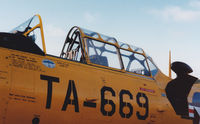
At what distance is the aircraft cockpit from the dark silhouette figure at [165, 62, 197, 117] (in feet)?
1.91

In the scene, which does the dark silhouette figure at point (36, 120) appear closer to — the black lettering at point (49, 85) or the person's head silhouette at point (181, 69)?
the black lettering at point (49, 85)

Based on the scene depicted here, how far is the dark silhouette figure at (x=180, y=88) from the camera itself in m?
6.05

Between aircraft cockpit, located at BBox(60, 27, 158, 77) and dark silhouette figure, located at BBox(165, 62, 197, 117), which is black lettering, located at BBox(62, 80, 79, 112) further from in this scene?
dark silhouette figure, located at BBox(165, 62, 197, 117)

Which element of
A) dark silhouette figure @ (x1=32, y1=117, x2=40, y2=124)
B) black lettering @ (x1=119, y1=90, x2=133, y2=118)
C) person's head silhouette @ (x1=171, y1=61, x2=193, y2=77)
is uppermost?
person's head silhouette @ (x1=171, y1=61, x2=193, y2=77)

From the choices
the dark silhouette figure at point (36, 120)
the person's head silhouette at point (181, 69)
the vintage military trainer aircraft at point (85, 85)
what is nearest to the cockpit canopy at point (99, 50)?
the vintage military trainer aircraft at point (85, 85)

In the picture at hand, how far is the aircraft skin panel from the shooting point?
153 inches

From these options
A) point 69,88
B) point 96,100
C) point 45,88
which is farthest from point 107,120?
point 45,88

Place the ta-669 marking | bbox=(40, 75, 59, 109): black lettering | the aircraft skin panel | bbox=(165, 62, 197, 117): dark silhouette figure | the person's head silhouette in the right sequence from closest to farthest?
1. the aircraft skin panel
2. bbox=(40, 75, 59, 109): black lettering
3. the ta-669 marking
4. bbox=(165, 62, 197, 117): dark silhouette figure
5. the person's head silhouette

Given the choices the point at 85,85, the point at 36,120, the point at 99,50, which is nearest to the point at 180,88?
the point at 99,50

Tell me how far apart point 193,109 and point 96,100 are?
2975 millimetres

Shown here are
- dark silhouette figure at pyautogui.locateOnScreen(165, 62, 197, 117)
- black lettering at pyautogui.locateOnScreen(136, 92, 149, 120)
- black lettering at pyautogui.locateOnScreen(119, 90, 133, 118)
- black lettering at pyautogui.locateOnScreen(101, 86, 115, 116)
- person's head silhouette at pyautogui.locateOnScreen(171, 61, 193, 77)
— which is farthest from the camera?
person's head silhouette at pyautogui.locateOnScreen(171, 61, 193, 77)

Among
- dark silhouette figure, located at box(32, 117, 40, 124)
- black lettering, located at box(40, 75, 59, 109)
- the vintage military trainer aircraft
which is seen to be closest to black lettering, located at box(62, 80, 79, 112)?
the vintage military trainer aircraft

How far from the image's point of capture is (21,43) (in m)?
4.46

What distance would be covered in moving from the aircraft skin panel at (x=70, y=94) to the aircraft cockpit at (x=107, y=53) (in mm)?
358
